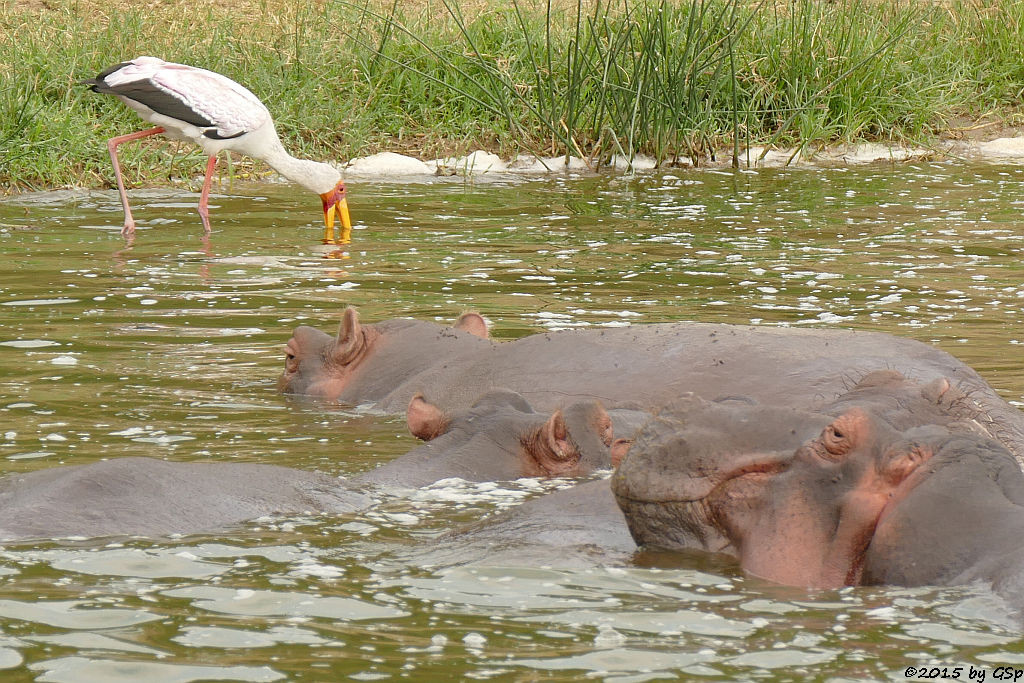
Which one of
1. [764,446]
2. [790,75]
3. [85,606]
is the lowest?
[85,606]

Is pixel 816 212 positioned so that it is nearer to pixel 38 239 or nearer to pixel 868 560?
pixel 38 239

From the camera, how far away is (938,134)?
13570 millimetres

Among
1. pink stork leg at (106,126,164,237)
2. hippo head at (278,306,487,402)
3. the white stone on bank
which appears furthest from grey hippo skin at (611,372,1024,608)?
the white stone on bank

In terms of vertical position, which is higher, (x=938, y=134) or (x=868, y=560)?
(x=938, y=134)

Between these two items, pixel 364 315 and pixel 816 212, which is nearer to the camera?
pixel 364 315

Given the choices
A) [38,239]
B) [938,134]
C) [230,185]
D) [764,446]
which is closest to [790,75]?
[938,134]

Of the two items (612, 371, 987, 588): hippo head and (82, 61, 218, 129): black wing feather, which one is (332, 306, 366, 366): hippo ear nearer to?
(612, 371, 987, 588): hippo head

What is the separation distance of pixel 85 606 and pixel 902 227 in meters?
7.19

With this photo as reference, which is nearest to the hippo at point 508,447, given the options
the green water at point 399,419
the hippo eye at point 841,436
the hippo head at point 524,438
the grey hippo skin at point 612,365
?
the hippo head at point 524,438

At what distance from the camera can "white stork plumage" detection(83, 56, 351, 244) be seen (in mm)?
10047

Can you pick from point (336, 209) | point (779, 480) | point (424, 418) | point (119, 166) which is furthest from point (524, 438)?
point (119, 166)

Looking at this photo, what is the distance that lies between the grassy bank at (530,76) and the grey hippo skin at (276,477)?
24.3ft

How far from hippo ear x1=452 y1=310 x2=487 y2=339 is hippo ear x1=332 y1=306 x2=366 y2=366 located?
1.12 ft

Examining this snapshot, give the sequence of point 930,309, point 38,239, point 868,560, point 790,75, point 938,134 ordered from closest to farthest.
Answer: point 868,560
point 930,309
point 38,239
point 790,75
point 938,134
